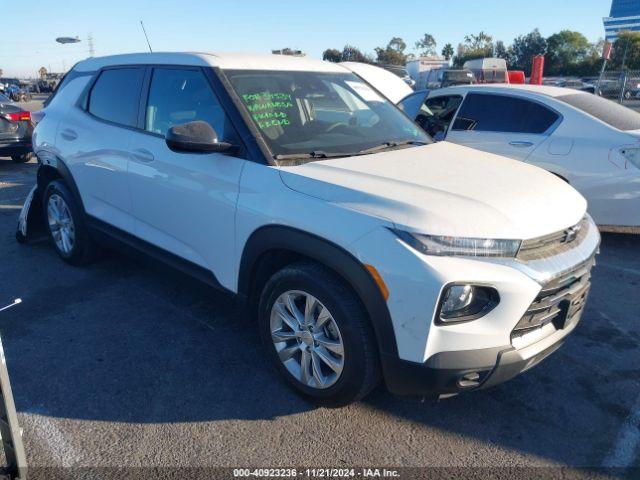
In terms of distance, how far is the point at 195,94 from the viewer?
3.56 metres

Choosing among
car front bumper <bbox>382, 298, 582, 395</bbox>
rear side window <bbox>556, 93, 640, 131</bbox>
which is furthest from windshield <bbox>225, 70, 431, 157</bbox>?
rear side window <bbox>556, 93, 640, 131</bbox>

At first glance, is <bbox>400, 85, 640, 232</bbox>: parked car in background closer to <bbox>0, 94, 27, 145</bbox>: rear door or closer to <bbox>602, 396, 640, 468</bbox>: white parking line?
<bbox>602, 396, 640, 468</bbox>: white parking line

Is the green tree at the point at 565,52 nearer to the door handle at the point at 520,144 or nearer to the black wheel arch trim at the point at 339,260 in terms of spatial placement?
the door handle at the point at 520,144

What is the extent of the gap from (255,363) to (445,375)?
1.41 metres

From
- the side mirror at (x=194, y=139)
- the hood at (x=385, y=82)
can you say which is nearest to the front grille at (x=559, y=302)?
the side mirror at (x=194, y=139)

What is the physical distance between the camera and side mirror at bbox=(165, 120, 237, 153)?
3027 millimetres

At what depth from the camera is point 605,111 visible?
571cm

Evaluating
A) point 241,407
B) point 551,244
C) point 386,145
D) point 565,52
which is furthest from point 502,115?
point 565,52

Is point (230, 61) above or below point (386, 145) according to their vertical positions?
above

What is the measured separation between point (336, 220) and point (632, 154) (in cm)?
402

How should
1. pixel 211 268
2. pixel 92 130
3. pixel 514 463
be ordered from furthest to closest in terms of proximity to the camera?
1. pixel 92 130
2. pixel 211 268
3. pixel 514 463

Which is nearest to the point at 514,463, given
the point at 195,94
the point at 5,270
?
the point at 195,94

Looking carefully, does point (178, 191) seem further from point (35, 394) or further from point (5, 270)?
point (5, 270)

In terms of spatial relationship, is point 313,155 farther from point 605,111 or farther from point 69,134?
point 605,111
